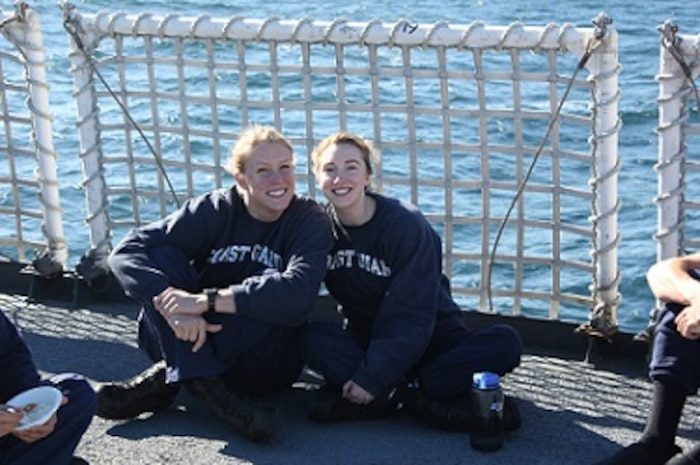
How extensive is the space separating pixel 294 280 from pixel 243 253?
26 cm

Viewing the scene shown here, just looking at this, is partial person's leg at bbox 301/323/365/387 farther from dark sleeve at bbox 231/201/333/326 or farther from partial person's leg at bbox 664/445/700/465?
partial person's leg at bbox 664/445/700/465

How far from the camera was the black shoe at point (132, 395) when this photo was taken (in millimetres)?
4363

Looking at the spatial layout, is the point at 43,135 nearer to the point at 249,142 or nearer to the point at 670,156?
the point at 249,142

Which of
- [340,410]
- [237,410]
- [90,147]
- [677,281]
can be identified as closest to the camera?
[677,281]

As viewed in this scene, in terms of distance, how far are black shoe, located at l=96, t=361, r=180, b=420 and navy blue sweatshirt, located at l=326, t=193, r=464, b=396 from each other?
625mm

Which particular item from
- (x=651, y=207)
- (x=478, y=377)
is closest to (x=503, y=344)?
(x=478, y=377)

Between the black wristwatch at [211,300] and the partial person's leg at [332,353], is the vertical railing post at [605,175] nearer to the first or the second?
the partial person's leg at [332,353]

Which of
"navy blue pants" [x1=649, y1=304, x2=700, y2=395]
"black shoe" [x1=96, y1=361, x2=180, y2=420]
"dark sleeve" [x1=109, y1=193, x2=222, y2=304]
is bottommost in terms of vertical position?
"black shoe" [x1=96, y1=361, x2=180, y2=420]

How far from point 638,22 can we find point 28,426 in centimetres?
1419

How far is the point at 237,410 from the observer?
4242 millimetres

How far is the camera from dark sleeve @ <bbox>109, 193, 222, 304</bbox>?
14.3ft

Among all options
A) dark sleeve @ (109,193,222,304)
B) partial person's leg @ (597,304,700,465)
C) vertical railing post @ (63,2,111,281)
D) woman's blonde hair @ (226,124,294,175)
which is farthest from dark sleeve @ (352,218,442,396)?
vertical railing post @ (63,2,111,281)

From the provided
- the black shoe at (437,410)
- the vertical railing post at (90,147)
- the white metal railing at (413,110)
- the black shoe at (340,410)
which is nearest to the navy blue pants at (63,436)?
the black shoe at (340,410)

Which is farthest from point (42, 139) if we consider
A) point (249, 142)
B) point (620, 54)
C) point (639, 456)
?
point (620, 54)
